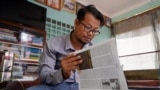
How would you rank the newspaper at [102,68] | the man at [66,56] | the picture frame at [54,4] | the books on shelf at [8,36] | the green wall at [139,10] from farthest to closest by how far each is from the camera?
the green wall at [139,10], the picture frame at [54,4], the books on shelf at [8,36], the man at [66,56], the newspaper at [102,68]

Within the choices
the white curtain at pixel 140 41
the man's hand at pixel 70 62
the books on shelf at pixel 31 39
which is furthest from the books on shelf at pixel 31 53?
the white curtain at pixel 140 41

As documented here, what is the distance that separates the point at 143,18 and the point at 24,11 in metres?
1.91

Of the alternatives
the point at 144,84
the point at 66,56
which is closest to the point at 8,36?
the point at 66,56

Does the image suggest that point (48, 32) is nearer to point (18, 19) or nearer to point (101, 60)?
point (18, 19)

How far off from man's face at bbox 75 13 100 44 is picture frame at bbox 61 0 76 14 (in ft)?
4.54

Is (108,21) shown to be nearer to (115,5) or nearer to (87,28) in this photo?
(115,5)

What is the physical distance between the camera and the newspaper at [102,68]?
542 millimetres

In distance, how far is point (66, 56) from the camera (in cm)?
65

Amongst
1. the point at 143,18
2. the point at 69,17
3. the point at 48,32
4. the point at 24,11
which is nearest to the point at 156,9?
the point at 143,18

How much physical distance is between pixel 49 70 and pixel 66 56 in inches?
6.0

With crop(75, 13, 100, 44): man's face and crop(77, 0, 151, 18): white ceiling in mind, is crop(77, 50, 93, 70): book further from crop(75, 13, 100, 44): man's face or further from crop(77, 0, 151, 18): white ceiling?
crop(77, 0, 151, 18): white ceiling

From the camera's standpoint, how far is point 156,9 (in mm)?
2387

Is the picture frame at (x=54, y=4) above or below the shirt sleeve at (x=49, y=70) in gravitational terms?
above

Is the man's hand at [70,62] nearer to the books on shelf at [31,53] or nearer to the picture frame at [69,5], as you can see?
the books on shelf at [31,53]
